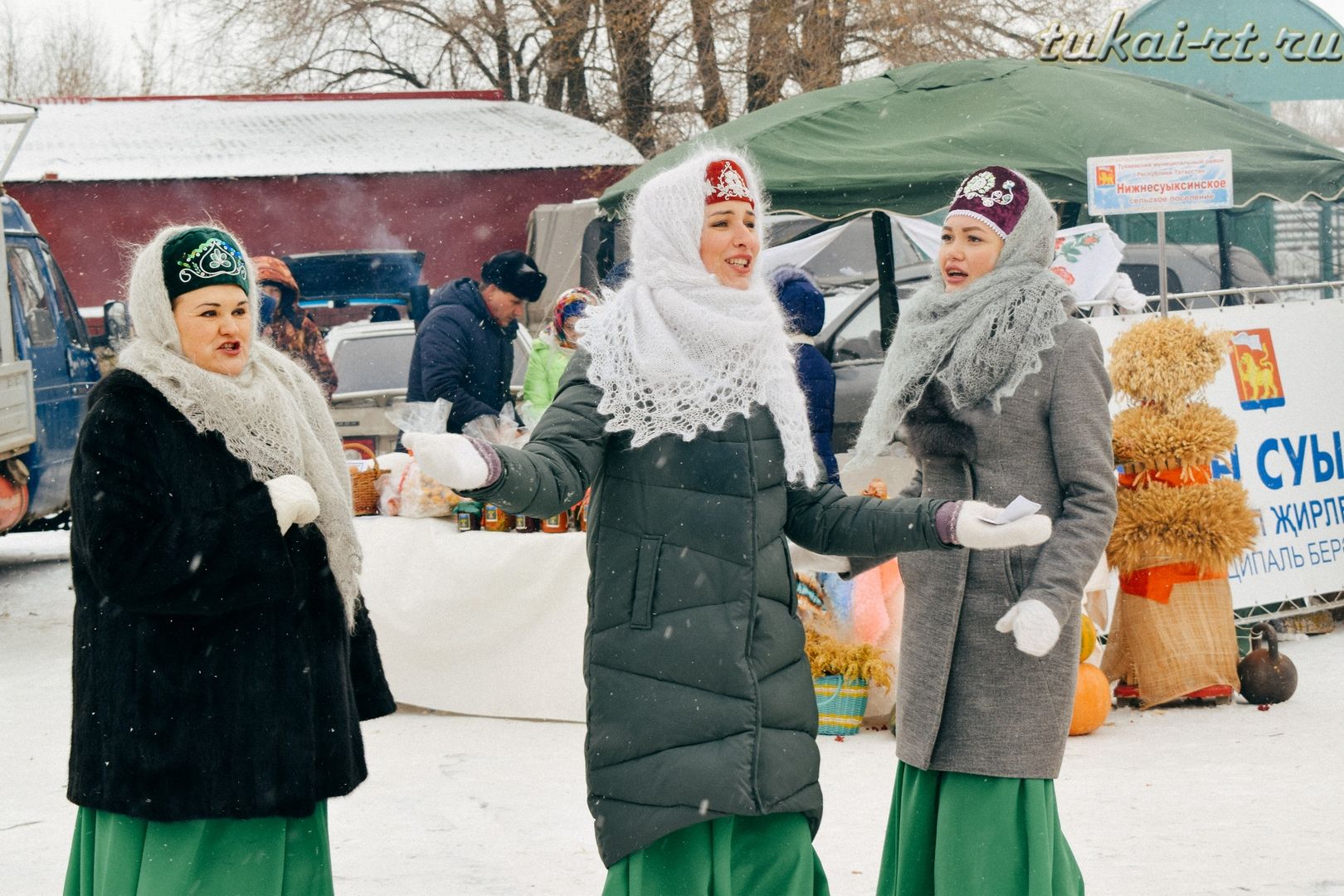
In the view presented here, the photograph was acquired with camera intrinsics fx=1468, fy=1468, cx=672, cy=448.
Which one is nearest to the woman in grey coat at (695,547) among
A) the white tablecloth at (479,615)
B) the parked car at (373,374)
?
the white tablecloth at (479,615)

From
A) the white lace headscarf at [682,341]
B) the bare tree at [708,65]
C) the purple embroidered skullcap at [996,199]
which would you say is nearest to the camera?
the white lace headscarf at [682,341]

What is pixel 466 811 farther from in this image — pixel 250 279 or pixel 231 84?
pixel 231 84

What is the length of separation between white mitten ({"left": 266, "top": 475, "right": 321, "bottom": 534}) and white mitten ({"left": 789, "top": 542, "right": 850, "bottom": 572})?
1.11 meters

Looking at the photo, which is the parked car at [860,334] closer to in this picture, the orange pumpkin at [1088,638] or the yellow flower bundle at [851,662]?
the orange pumpkin at [1088,638]

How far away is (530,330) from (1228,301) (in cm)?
819

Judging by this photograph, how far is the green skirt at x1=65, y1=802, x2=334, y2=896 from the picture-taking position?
284 cm

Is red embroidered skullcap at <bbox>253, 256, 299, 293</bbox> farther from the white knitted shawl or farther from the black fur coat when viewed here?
the black fur coat

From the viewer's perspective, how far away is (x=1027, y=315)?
3307 millimetres

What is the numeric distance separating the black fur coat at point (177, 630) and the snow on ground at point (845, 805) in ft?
5.40

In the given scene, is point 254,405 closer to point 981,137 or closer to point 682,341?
point 682,341

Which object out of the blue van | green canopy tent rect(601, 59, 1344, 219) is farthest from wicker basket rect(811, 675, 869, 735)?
the blue van

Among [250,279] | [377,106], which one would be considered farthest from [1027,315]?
[377,106]

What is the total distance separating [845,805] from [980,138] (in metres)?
4.98

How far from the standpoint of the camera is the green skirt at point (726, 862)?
282 centimetres
